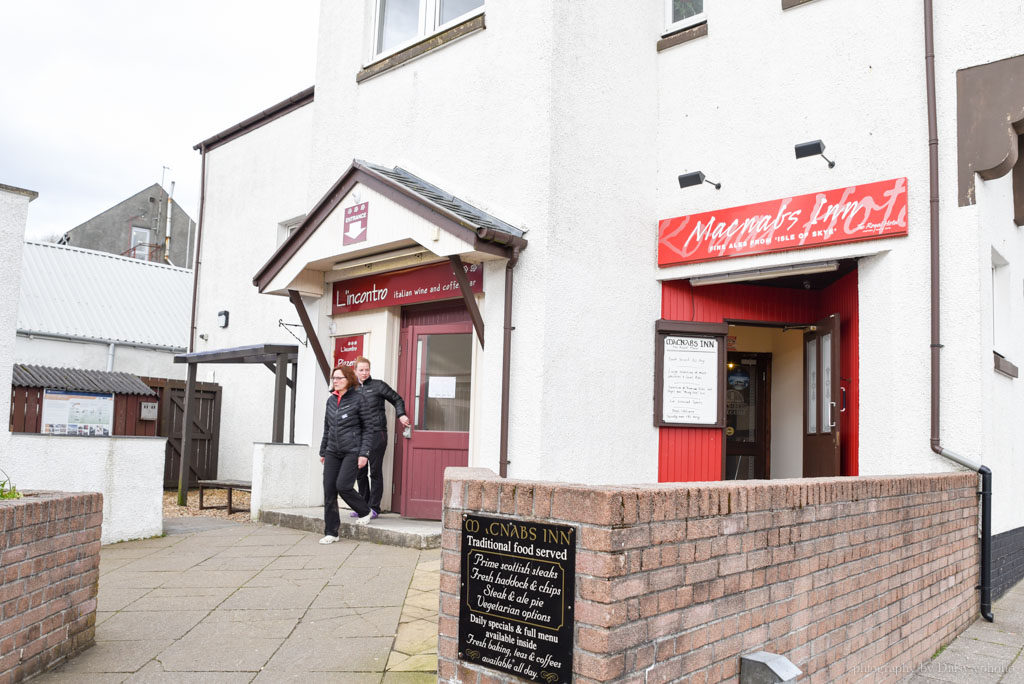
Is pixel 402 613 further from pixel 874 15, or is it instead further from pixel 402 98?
pixel 874 15

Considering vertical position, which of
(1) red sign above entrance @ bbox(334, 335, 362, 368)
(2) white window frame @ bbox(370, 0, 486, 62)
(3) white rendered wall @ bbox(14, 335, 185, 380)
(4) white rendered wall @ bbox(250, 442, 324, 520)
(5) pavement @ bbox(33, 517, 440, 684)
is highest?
(2) white window frame @ bbox(370, 0, 486, 62)

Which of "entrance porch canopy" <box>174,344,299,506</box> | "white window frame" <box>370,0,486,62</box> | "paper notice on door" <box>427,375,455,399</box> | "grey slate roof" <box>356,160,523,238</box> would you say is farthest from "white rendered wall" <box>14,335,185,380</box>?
"grey slate roof" <box>356,160,523,238</box>

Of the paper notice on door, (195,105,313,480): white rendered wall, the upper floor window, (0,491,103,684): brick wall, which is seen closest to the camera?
(0,491,103,684): brick wall

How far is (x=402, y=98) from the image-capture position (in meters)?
A: 9.44

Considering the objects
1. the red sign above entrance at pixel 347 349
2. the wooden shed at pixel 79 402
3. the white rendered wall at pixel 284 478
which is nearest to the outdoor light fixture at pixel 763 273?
the red sign above entrance at pixel 347 349

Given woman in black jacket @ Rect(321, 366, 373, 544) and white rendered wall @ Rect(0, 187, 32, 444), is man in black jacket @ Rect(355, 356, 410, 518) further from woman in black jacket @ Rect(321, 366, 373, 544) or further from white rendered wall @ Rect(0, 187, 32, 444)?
white rendered wall @ Rect(0, 187, 32, 444)

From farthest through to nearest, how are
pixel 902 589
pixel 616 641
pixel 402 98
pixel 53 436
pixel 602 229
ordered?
pixel 402 98 → pixel 602 229 → pixel 53 436 → pixel 902 589 → pixel 616 641

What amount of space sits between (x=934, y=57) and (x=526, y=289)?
4083 mm

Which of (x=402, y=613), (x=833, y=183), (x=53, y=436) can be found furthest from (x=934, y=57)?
(x=53, y=436)

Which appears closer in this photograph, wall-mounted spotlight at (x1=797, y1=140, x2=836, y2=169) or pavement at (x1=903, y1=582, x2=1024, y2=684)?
pavement at (x1=903, y1=582, x2=1024, y2=684)

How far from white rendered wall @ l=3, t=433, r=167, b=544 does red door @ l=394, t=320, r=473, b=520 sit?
2.49 metres

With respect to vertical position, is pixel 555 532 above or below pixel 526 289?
below

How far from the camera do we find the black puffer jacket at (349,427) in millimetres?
8273

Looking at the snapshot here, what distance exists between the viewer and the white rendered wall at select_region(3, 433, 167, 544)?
25.1 ft
